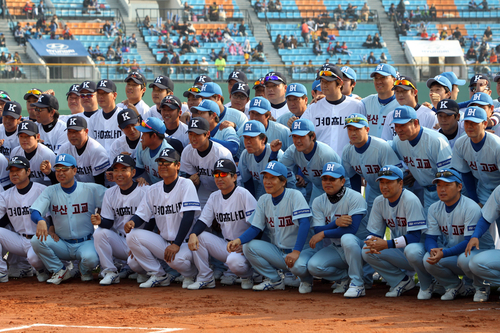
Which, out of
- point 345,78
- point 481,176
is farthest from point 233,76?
point 481,176

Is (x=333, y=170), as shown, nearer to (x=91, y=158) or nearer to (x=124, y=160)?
(x=124, y=160)

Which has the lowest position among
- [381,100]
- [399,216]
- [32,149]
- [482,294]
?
[482,294]

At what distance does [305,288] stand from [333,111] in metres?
2.22

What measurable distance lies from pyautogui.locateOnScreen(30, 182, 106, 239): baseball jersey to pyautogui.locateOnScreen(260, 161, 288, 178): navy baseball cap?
232 cm

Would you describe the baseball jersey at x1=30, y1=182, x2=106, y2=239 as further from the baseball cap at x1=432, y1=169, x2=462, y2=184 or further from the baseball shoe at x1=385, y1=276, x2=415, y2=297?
the baseball cap at x1=432, y1=169, x2=462, y2=184

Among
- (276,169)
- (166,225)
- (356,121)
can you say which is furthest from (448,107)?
(166,225)

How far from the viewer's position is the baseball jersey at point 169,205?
7.47 meters

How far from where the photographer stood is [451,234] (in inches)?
258

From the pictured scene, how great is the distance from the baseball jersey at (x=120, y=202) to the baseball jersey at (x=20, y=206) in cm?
101

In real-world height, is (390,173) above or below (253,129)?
below

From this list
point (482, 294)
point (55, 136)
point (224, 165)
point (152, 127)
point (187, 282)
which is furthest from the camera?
point (55, 136)

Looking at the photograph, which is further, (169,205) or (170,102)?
(170,102)

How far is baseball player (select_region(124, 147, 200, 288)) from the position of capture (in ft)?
24.3

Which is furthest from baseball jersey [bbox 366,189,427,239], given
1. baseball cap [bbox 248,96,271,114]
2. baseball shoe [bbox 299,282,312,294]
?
baseball cap [bbox 248,96,271,114]
